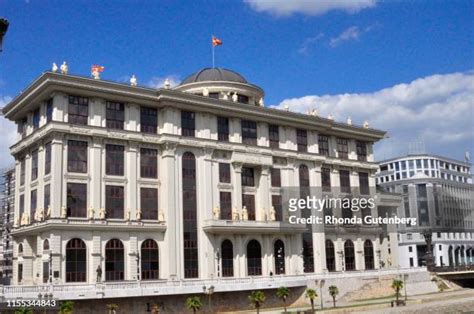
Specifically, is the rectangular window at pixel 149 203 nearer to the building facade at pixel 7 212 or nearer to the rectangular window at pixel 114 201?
the rectangular window at pixel 114 201

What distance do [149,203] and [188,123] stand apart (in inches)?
394

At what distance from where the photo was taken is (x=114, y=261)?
58469 mm

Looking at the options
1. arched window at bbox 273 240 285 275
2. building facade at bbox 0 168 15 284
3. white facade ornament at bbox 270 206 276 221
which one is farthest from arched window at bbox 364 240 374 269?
building facade at bbox 0 168 15 284

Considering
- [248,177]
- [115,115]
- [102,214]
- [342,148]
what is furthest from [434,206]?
[102,214]

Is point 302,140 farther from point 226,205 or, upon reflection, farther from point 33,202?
point 33,202

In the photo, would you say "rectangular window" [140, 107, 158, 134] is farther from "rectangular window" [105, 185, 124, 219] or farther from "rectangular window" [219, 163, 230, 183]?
"rectangular window" [219, 163, 230, 183]

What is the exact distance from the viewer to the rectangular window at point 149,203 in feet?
203

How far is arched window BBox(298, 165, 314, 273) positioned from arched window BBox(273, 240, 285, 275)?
3.68 meters

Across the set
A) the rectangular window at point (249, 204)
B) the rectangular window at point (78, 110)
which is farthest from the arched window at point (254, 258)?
the rectangular window at point (78, 110)

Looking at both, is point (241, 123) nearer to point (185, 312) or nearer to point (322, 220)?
point (322, 220)

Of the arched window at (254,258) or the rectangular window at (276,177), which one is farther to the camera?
the rectangular window at (276,177)

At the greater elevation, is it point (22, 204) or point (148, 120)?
point (148, 120)

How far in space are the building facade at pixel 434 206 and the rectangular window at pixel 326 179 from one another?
3233cm

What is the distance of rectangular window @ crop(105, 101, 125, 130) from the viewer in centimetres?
6125
